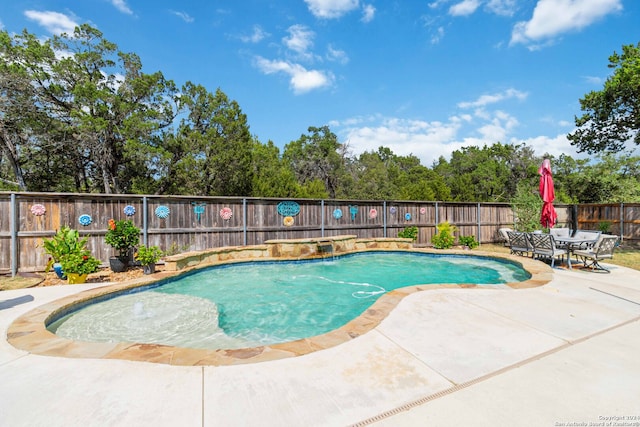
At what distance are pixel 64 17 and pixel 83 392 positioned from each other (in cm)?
1888

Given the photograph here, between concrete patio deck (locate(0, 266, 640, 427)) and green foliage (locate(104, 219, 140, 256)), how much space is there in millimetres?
4214

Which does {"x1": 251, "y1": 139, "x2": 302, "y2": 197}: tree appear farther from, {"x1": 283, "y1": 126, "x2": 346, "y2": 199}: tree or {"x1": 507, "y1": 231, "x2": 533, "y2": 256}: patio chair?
{"x1": 507, "y1": 231, "x2": 533, "y2": 256}: patio chair

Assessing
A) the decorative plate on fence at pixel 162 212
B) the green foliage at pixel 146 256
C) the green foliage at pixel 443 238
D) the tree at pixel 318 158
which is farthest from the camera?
the tree at pixel 318 158

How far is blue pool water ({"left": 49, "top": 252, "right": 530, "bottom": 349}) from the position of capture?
12.4 ft

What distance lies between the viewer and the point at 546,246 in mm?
6805

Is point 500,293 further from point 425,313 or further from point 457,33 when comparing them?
point 457,33

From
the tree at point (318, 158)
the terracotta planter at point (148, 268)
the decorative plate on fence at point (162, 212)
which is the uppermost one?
the tree at point (318, 158)

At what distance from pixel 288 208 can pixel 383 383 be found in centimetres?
794

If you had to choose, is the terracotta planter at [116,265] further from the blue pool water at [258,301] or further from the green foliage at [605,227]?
the green foliage at [605,227]

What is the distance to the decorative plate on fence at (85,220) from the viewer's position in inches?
282

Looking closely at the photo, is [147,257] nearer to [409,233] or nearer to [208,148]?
[409,233]

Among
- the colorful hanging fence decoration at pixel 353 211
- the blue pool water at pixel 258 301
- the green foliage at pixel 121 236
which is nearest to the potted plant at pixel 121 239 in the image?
the green foliage at pixel 121 236

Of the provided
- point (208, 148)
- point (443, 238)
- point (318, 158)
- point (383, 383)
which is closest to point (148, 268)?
point (383, 383)

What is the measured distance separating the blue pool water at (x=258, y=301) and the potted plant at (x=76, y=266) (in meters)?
1.38
